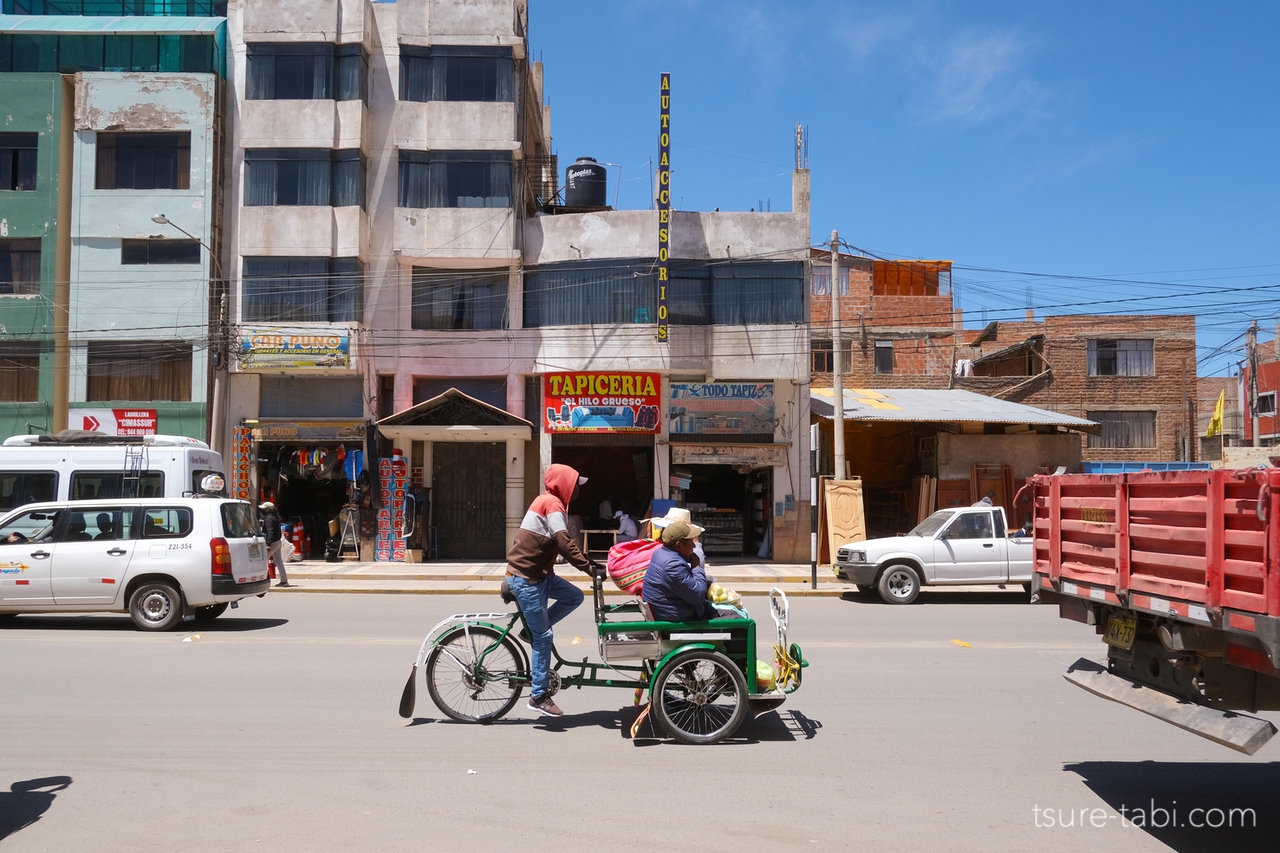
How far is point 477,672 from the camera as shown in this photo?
7.29 meters

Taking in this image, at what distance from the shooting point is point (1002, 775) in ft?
19.9

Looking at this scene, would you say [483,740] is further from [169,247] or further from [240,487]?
[169,247]

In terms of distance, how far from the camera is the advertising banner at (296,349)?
76.4 feet

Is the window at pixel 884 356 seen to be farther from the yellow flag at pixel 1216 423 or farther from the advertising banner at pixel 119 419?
the advertising banner at pixel 119 419

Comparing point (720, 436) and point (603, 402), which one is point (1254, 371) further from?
point (603, 402)

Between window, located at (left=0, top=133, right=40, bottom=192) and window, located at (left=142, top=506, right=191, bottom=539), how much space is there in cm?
1678

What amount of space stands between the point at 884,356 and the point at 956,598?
20052 millimetres

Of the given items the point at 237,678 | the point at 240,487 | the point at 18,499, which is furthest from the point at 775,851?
the point at 240,487

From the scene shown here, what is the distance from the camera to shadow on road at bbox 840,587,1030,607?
54.9 feet

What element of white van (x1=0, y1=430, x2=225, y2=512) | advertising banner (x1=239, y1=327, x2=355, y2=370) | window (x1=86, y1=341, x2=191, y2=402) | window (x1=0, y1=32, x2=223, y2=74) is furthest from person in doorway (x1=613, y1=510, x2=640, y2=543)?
window (x1=0, y1=32, x2=223, y2=74)

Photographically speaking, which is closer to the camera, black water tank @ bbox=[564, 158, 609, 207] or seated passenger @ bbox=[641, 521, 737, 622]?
seated passenger @ bbox=[641, 521, 737, 622]

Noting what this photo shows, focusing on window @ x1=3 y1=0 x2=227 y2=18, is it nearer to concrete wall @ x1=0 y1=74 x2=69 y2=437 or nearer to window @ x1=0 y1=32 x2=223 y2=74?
window @ x1=0 y1=32 x2=223 y2=74

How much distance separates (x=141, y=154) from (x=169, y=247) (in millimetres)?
2571

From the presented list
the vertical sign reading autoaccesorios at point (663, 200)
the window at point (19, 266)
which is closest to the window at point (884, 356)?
the vertical sign reading autoaccesorios at point (663, 200)
